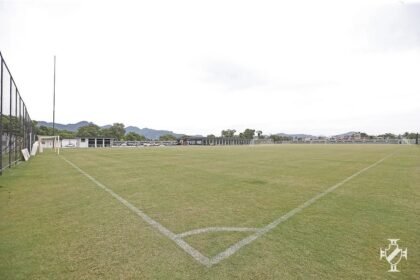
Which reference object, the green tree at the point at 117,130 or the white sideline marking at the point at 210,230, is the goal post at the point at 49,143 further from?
the green tree at the point at 117,130

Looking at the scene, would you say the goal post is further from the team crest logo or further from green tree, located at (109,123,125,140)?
green tree, located at (109,123,125,140)

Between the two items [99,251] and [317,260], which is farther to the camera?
[99,251]

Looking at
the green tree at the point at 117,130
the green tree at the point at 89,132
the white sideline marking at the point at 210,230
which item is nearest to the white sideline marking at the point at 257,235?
the white sideline marking at the point at 210,230

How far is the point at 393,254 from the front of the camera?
3410 millimetres

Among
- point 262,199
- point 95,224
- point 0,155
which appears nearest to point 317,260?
point 262,199

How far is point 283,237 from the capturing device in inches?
155

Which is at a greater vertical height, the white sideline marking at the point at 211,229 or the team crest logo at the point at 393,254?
the team crest logo at the point at 393,254

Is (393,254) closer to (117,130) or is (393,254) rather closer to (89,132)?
(89,132)

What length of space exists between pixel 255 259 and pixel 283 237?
0.92 metres

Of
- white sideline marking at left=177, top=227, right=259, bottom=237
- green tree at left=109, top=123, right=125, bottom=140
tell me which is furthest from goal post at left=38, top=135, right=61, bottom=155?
green tree at left=109, top=123, right=125, bottom=140

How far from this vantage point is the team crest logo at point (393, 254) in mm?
3193

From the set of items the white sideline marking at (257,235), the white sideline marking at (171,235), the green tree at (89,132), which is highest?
the green tree at (89,132)

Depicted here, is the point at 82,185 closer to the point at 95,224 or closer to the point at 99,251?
the point at 95,224

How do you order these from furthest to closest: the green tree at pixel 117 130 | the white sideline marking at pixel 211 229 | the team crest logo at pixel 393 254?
1. the green tree at pixel 117 130
2. the white sideline marking at pixel 211 229
3. the team crest logo at pixel 393 254
